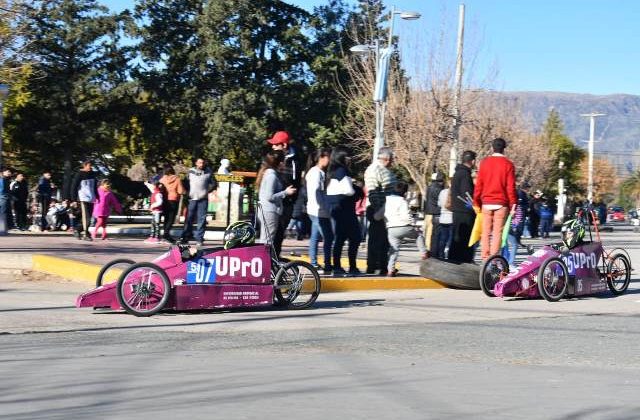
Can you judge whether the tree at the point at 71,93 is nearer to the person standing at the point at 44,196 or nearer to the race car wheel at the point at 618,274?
the person standing at the point at 44,196

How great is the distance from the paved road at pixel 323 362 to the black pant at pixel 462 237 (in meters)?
3.41

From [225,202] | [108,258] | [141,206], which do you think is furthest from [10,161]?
[108,258]

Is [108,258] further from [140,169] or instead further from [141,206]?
[140,169]

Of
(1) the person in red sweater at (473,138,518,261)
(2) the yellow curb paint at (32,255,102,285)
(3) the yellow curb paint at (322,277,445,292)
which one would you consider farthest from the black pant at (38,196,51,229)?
(1) the person in red sweater at (473,138,518,261)

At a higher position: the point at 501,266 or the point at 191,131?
the point at 191,131

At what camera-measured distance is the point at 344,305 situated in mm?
12164

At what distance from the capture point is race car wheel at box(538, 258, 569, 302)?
12.8 meters

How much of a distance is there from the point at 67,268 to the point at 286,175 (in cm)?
348

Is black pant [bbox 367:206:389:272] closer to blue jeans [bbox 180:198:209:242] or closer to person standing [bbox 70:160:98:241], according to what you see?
blue jeans [bbox 180:198:209:242]

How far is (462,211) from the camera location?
1541 centimetres

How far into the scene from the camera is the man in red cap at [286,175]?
43.5ft

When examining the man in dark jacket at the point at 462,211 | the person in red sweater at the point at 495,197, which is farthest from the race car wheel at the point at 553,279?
the man in dark jacket at the point at 462,211

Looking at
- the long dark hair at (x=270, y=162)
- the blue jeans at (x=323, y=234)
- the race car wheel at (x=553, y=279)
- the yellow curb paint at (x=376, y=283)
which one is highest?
the long dark hair at (x=270, y=162)

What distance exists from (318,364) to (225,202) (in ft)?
64.0
